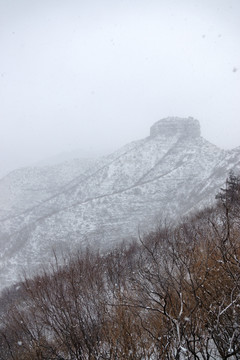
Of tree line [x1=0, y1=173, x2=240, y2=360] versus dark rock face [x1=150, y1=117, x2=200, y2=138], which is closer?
tree line [x1=0, y1=173, x2=240, y2=360]

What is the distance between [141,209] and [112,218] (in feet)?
23.4

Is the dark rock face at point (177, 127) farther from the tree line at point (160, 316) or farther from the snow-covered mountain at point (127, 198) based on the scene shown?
the tree line at point (160, 316)

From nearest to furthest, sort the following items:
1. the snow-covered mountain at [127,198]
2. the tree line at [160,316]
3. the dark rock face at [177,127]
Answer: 1. the tree line at [160,316]
2. the snow-covered mountain at [127,198]
3. the dark rock face at [177,127]

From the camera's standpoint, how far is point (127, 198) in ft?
207

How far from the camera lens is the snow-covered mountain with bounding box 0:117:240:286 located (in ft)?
169

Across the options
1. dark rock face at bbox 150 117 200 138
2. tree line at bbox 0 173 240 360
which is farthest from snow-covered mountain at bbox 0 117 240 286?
tree line at bbox 0 173 240 360

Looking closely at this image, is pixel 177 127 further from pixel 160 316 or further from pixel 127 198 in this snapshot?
pixel 160 316

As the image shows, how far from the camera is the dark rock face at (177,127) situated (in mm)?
87312

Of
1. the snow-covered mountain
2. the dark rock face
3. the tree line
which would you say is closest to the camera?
the tree line

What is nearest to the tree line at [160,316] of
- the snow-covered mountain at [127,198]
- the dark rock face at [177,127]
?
the snow-covered mountain at [127,198]

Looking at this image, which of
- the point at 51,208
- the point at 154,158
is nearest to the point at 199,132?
the point at 154,158

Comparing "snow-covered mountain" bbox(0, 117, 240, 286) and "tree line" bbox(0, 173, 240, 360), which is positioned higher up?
"tree line" bbox(0, 173, 240, 360)

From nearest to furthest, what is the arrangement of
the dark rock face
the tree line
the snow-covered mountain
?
the tree line, the snow-covered mountain, the dark rock face

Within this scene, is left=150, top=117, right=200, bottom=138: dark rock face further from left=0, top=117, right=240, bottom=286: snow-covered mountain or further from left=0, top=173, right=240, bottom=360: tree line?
left=0, top=173, right=240, bottom=360: tree line
